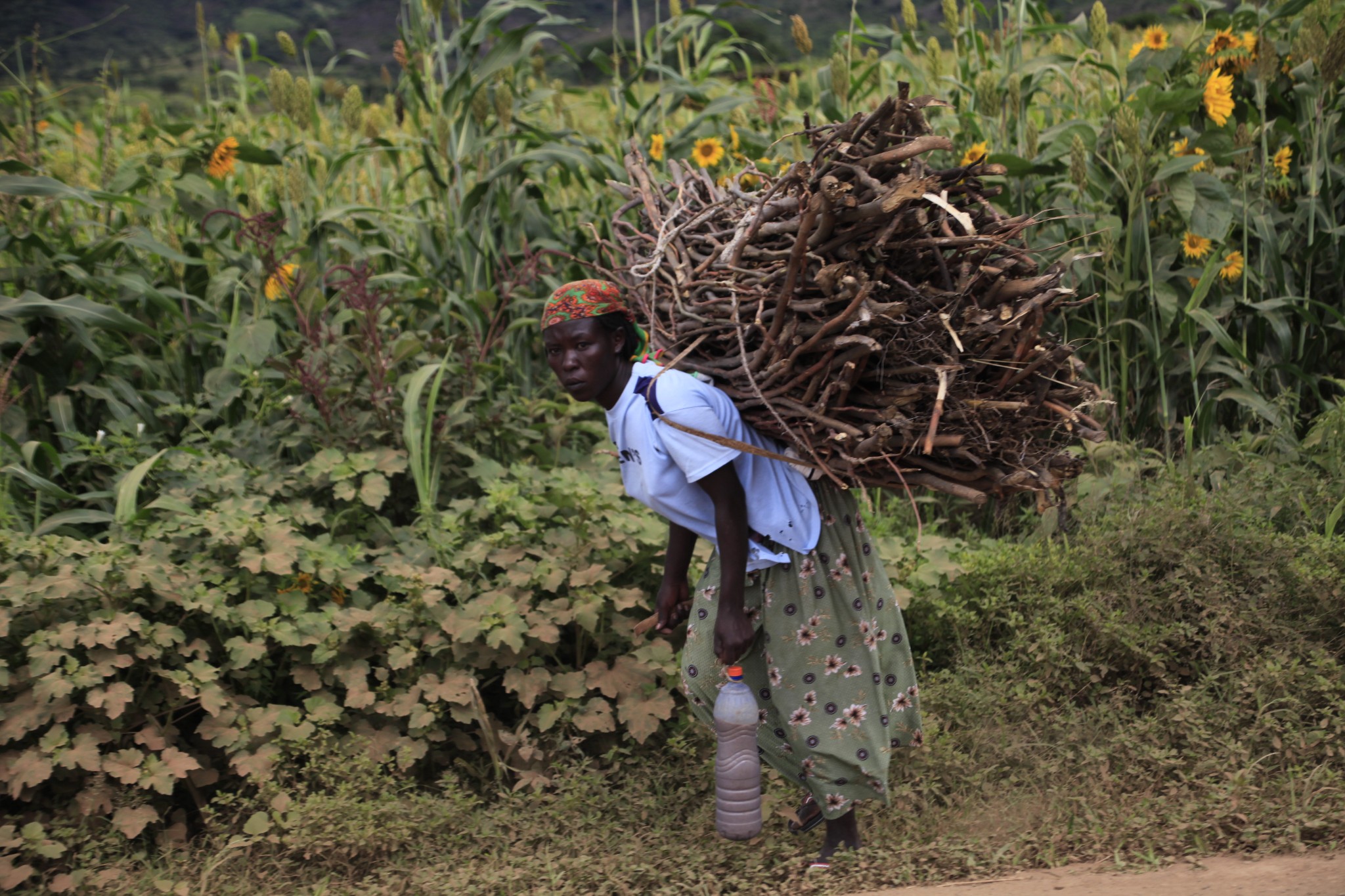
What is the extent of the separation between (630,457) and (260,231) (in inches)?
88.3

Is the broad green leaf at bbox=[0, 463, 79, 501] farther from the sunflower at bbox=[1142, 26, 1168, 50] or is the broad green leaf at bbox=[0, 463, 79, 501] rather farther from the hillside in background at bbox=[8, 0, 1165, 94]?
the hillside in background at bbox=[8, 0, 1165, 94]

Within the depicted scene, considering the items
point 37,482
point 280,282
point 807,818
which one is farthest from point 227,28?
point 807,818

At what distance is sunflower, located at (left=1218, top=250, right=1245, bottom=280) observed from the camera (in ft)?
14.5

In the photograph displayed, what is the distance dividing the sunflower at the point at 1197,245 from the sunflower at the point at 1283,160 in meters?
0.44

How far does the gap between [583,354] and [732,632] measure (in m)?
0.76

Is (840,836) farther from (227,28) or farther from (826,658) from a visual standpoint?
(227,28)

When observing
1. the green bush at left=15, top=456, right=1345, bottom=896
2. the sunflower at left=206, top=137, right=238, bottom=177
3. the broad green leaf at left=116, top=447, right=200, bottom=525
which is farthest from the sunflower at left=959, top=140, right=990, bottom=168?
the broad green leaf at left=116, top=447, right=200, bottom=525

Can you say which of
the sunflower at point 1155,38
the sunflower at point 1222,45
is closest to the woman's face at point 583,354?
the sunflower at point 1222,45

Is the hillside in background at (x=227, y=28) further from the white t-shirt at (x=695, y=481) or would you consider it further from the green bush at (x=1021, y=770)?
the white t-shirt at (x=695, y=481)

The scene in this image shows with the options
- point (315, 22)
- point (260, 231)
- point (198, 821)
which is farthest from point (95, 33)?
point (198, 821)

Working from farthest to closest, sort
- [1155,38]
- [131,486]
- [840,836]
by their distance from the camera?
1. [1155,38]
2. [131,486]
3. [840,836]

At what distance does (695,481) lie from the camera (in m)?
2.50

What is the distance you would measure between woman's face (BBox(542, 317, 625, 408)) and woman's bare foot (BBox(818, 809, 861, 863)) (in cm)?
128

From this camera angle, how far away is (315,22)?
948 cm
